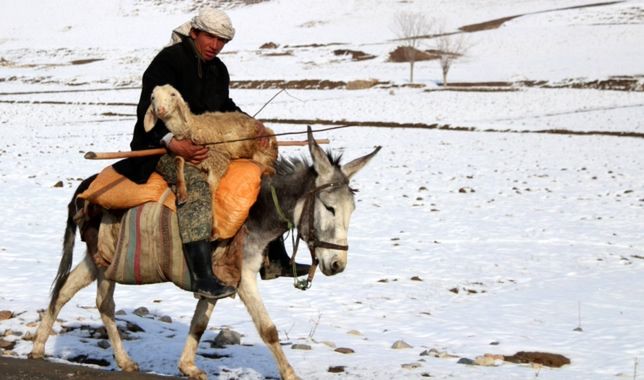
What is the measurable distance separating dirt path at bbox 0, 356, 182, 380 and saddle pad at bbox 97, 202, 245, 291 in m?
0.71

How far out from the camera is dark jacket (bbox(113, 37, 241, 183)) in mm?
6504

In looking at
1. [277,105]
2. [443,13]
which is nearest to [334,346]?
[277,105]

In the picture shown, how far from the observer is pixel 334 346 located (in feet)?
27.1

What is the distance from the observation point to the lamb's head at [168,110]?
6156 millimetres

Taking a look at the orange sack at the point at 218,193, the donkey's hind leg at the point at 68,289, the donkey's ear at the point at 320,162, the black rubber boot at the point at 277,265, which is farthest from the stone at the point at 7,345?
the donkey's ear at the point at 320,162

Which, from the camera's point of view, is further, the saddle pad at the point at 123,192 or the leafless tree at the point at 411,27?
the leafless tree at the point at 411,27

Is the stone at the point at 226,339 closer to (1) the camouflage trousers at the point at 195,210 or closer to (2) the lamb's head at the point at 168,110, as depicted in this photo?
(1) the camouflage trousers at the point at 195,210

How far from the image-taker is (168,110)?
6156mm

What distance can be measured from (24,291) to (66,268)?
11.0 feet

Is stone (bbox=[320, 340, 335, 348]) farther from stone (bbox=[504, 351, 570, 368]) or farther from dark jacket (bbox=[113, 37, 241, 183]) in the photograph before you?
dark jacket (bbox=[113, 37, 241, 183])

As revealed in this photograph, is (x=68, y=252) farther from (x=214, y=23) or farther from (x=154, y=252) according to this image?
(x=214, y=23)

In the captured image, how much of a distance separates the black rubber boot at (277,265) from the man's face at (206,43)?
1.56 m

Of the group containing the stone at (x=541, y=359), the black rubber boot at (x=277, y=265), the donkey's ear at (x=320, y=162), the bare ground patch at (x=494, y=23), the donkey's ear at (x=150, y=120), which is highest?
the bare ground patch at (x=494, y=23)

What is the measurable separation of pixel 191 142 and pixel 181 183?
0.31m
